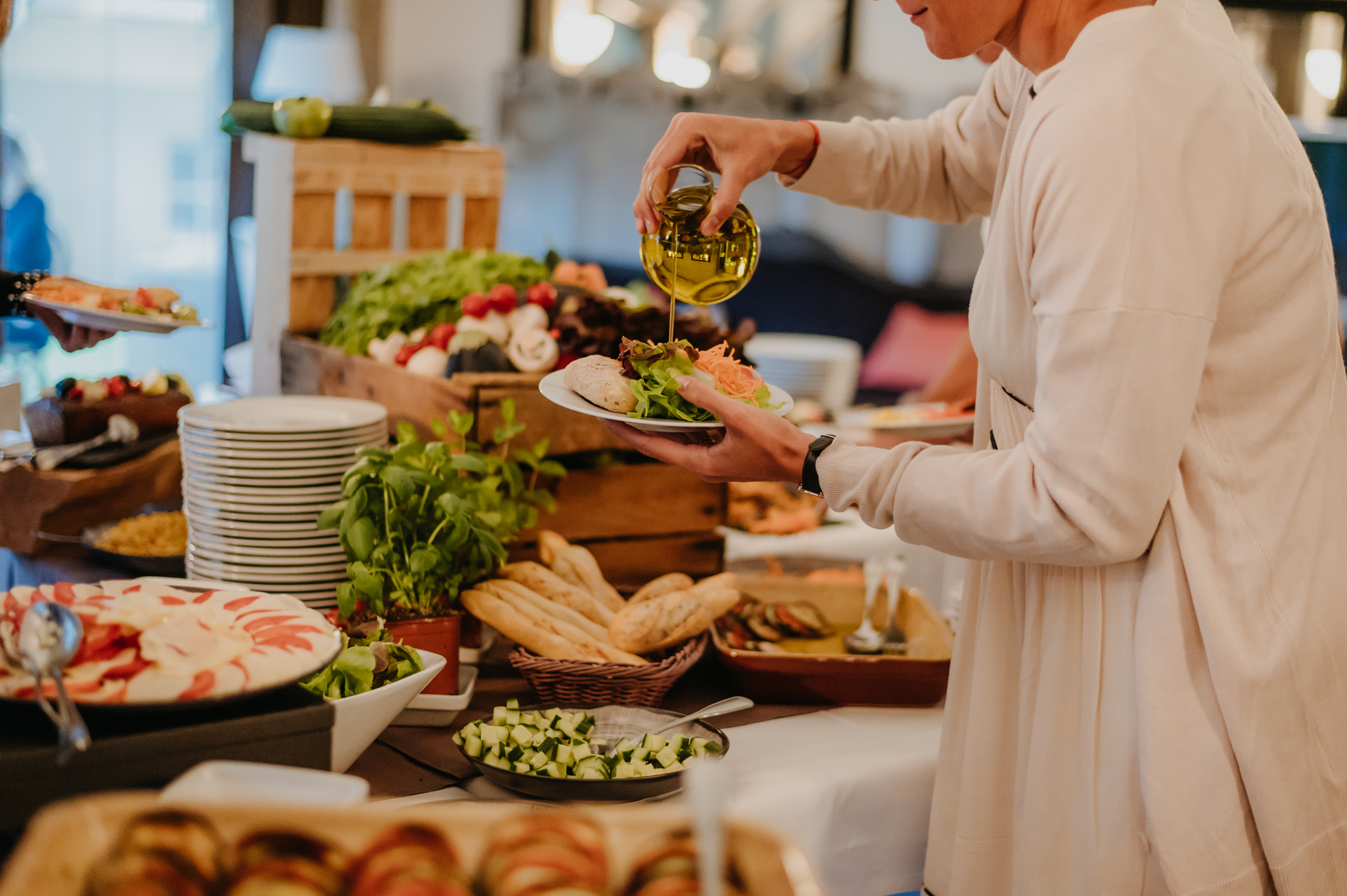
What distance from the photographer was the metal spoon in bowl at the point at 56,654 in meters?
0.79

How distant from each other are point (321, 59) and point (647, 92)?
174 centimetres

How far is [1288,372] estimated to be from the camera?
1.08 meters

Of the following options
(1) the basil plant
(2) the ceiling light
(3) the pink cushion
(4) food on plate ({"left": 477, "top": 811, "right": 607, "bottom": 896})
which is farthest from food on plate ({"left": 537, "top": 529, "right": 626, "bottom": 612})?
(2) the ceiling light

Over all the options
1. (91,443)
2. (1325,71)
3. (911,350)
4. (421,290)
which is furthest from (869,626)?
(1325,71)

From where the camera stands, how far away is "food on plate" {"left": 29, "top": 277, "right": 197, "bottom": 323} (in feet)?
5.16

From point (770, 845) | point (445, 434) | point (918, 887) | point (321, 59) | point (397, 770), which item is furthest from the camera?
point (321, 59)

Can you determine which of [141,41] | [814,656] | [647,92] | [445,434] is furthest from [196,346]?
[814,656]

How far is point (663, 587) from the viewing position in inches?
61.8

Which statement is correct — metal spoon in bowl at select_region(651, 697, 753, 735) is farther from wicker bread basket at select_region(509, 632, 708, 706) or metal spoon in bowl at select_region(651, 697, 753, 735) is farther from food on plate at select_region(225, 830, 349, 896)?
food on plate at select_region(225, 830, 349, 896)

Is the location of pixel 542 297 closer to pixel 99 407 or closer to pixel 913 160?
pixel 913 160

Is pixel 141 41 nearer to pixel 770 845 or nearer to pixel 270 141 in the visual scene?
pixel 270 141

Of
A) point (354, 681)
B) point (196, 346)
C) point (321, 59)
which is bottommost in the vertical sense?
point (196, 346)

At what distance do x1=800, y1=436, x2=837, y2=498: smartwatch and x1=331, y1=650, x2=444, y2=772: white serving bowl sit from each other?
437 millimetres

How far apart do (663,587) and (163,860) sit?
98cm
